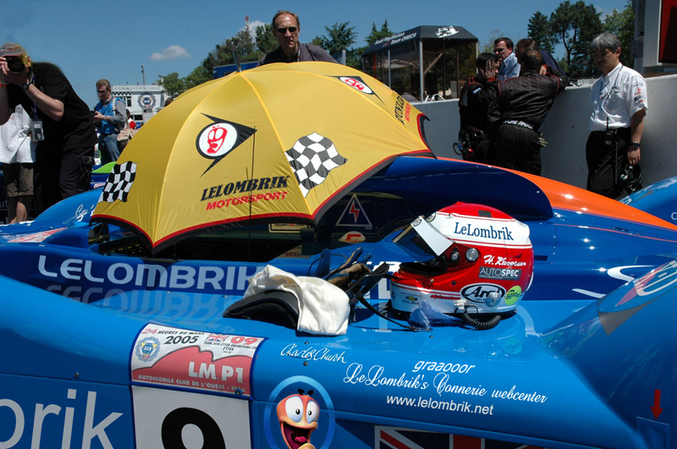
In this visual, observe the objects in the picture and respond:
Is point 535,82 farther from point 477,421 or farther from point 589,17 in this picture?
point 589,17

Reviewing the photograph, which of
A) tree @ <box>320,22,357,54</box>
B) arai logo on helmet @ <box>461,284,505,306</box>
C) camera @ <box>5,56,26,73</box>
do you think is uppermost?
tree @ <box>320,22,357,54</box>

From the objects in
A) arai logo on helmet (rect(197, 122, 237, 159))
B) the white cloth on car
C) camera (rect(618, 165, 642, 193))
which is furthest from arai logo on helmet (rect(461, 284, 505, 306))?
camera (rect(618, 165, 642, 193))

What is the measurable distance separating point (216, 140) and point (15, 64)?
7.67 feet

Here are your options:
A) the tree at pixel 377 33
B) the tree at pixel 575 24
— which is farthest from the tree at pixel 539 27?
the tree at pixel 377 33

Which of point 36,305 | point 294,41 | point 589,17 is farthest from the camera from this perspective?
point 589,17

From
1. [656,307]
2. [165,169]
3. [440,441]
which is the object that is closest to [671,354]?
[656,307]

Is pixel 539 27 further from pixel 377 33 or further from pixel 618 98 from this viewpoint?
pixel 618 98

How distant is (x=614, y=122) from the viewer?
181 inches

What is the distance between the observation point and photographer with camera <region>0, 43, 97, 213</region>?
3973mm

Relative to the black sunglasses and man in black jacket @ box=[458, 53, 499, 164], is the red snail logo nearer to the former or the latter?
the black sunglasses

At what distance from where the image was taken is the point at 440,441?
151 centimetres

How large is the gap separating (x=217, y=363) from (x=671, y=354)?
1.28 m

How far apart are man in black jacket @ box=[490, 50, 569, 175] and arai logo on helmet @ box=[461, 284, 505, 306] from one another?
3605mm

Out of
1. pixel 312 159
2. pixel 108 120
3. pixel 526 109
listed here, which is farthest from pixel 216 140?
pixel 108 120
